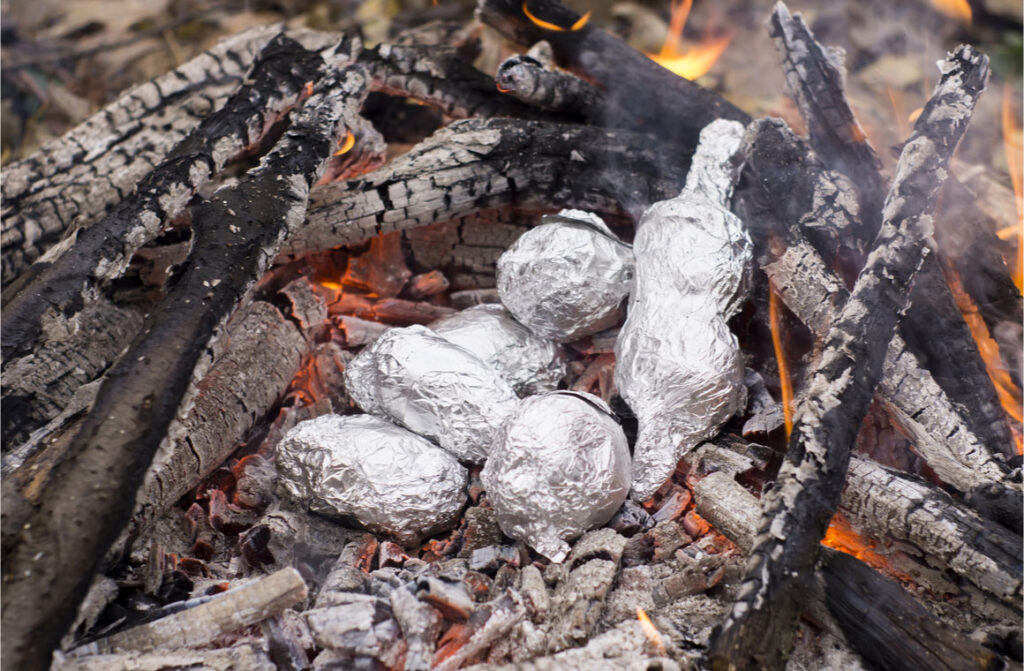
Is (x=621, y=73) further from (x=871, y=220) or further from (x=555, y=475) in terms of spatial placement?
(x=555, y=475)

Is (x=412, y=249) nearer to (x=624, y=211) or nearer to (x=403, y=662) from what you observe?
(x=624, y=211)

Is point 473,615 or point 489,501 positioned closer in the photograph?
point 473,615

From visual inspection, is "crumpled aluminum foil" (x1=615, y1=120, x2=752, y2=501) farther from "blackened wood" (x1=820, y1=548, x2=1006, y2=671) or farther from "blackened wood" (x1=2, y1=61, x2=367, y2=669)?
"blackened wood" (x1=2, y1=61, x2=367, y2=669)

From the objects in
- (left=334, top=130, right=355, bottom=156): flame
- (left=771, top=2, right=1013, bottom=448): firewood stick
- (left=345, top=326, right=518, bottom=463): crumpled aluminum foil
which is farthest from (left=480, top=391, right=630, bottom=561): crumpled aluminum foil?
(left=334, top=130, right=355, bottom=156): flame

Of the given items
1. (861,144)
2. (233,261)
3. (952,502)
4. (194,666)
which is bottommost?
(194,666)

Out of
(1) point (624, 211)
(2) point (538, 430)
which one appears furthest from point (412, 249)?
(2) point (538, 430)

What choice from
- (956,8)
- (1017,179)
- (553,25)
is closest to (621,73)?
(553,25)

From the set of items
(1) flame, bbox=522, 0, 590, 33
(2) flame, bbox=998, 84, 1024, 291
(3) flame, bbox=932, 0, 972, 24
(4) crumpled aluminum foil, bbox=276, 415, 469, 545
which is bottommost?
(4) crumpled aluminum foil, bbox=276, 415, 469, 545
